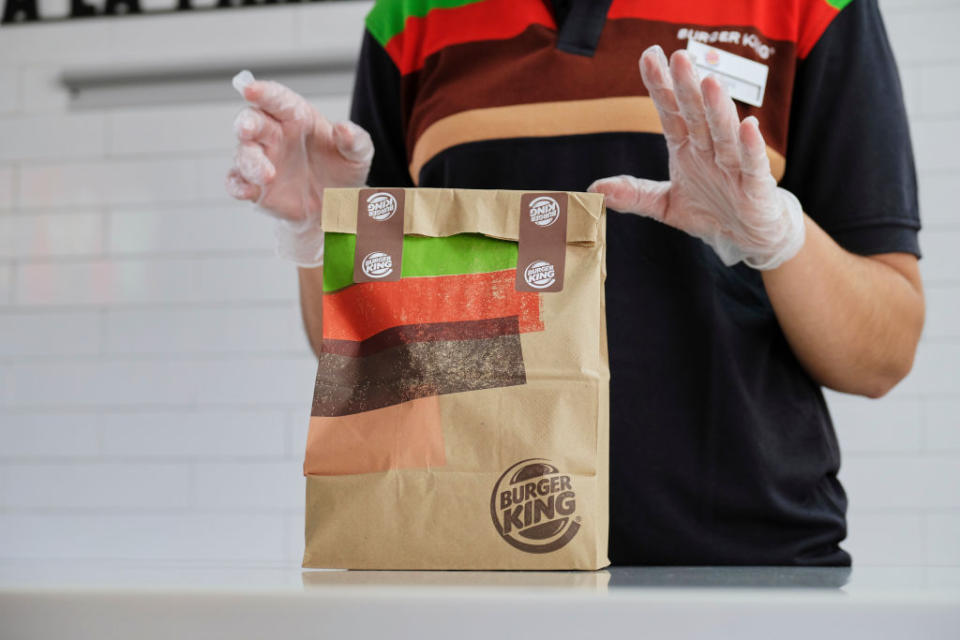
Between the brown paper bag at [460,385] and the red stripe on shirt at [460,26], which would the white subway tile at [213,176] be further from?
the brown paper bag at [460,385]

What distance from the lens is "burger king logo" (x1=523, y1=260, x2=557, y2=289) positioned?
23.6 inches

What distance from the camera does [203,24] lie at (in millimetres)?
2422

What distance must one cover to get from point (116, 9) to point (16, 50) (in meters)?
0.30

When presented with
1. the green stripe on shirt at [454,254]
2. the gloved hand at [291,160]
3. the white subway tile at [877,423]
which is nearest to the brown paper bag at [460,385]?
the green stripe on shirt at [454,254]

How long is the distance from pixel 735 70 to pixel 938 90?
153 cm

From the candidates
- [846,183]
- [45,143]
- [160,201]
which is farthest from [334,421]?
[45,143]

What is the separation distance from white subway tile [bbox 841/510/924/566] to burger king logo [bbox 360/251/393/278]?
1763mm

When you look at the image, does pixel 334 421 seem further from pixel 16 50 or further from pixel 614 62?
pixel 16 50

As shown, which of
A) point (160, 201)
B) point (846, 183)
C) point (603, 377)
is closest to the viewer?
point (603, 377)

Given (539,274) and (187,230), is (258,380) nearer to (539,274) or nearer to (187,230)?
(187,230)

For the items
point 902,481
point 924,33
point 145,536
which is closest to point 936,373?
point 902,481

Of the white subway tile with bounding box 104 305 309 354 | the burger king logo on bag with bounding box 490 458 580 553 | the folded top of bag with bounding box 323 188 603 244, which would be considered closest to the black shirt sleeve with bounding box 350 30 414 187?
the folded top of bag with bounding box 323 188 603 244

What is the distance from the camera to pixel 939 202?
2.12m

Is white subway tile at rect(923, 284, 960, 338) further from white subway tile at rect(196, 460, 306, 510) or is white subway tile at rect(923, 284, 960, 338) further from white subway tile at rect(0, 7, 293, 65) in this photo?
white subway tile at rect(0, 7, 293, 65)
